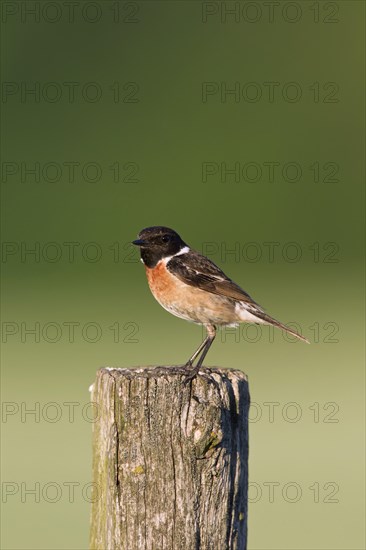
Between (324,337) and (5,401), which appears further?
(324,337)

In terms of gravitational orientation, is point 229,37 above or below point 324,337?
above

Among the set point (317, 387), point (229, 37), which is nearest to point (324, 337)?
point (317, 387)

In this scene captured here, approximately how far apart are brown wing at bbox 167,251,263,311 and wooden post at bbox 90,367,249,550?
2.51 m

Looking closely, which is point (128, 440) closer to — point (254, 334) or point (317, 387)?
point (317, 387)

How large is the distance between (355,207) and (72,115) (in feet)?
29.2

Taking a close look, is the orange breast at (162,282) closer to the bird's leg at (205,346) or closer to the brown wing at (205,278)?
the brown wing at (205,278)

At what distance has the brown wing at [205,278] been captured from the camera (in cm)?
625

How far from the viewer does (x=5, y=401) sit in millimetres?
13820

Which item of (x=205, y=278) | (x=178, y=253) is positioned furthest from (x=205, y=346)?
(x=178, y=253)

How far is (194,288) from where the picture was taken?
20.5 feet

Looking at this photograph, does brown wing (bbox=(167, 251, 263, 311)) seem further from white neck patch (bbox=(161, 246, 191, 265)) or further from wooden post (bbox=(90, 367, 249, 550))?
wooden post (bbox=(90, 367, 249, 550))

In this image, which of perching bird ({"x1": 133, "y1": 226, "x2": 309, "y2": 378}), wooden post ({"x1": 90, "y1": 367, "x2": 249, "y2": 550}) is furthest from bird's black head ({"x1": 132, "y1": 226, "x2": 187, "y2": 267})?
wooden post ({"x1": 90, "y1": 367, "x2": 249, "y2": 550})

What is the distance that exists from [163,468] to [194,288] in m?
2.68

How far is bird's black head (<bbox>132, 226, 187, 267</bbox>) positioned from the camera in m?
6.26
